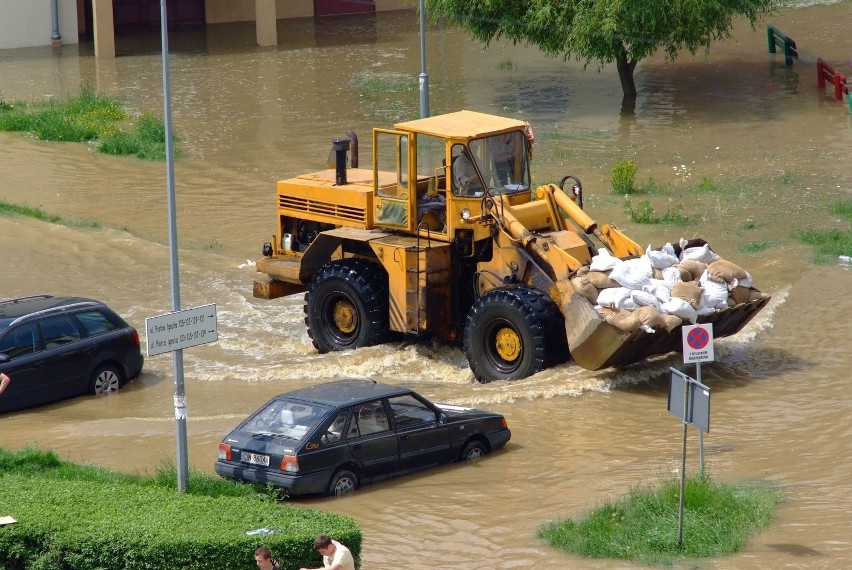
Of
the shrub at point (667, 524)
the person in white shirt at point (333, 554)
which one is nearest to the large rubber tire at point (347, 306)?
the shrub at point (667, 524)

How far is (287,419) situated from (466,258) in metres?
4.87

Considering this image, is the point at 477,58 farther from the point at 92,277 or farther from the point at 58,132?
the point at 92,277

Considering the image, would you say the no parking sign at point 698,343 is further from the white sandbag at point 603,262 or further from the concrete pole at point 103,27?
the concrete pole at point 103,27

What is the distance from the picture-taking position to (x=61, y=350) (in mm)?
17031

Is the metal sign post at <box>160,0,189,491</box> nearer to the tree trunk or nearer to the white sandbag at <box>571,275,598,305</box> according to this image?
the white sandbag at <box>571,275,598,305</box>

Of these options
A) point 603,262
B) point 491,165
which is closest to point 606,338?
point 603,262

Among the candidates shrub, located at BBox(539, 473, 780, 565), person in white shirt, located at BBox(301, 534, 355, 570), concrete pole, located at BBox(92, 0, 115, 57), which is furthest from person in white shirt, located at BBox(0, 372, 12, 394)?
concrete pole, located at BBox(92, 0, 115, 57)

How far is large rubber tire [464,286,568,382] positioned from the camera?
16359mm

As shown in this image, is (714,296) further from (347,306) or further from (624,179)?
(624,179)

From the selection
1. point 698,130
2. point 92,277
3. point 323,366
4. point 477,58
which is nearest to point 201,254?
point 92,277

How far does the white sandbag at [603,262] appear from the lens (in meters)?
16.2

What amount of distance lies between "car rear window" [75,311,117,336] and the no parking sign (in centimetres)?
803

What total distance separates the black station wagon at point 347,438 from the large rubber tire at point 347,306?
12.9ft

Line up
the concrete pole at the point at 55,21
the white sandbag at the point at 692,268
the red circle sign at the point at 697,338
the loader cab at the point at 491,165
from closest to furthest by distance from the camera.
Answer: the red circle sign at the point at 697,338
the white sandbag at the point at 692,268
the loader cab at the point at 491,165
the concrete pole at the point at 55,21
